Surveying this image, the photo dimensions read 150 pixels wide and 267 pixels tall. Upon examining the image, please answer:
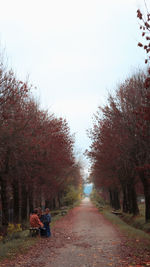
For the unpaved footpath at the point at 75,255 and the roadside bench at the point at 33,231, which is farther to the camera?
the roadside bench at the point at 33,231

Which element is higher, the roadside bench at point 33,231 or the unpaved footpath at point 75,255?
the roadside bench at point 33,231

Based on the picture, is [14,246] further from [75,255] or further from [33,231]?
[33,231]

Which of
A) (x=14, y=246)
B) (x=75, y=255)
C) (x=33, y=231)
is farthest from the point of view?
(x=33, y=231)

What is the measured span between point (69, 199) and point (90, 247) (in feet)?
141

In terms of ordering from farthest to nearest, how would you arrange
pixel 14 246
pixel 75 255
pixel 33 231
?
pixel 33 231
pixel 14 246
pixel 75 255

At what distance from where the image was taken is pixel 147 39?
8.13 m

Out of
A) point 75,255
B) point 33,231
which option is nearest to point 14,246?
point 75,255

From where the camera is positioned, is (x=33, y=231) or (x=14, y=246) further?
(x=33, y=231)

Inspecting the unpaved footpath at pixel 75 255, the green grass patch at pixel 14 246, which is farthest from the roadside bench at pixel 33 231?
the unpaved footpath at pixel 75 255

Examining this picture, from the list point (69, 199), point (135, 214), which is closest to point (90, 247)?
point (135, 214)

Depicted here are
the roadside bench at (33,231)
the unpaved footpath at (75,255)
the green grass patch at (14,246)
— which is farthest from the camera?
the roadside bench at (33,231)

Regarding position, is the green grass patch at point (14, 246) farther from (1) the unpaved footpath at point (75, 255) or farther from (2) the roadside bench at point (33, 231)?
(2) the roadside bench at point (33, 231)

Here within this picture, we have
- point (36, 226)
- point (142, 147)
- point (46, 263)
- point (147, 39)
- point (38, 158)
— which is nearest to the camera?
point (147, 39)

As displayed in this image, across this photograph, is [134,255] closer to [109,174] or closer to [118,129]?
[118,129]
